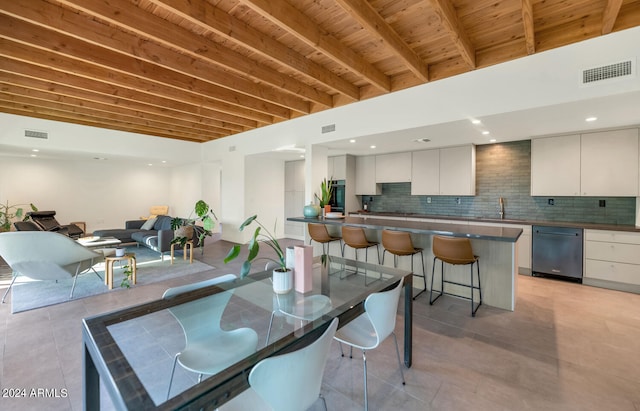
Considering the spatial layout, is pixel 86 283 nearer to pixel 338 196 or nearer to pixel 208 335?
pixel 208 335

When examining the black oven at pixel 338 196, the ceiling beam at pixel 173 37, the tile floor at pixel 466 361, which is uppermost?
the ceiling beam at pixel 173 37

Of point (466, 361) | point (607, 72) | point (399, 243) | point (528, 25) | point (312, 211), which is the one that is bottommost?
point (466, 361)

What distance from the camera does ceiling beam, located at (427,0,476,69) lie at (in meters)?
2.32

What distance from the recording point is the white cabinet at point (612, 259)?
371 cm

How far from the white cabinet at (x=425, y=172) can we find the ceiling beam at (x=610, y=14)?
3.12 meters

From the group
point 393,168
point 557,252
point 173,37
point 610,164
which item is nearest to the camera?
point 173,37

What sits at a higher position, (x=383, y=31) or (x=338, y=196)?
(x=383, y=31)

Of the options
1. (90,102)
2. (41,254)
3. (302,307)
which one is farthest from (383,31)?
(90,102)

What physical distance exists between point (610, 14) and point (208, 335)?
411 centimetres

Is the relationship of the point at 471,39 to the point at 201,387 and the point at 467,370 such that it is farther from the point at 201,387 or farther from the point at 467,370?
the point at 201,387

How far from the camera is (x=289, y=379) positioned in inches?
41.7

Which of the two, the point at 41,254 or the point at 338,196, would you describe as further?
the point at 338,196

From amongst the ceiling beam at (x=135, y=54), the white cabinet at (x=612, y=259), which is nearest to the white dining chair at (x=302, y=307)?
the ceiling beam at (x=135, y=54)

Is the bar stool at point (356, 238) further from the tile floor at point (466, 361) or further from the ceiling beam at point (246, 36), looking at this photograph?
the ceiling beam at point (246, 36)
